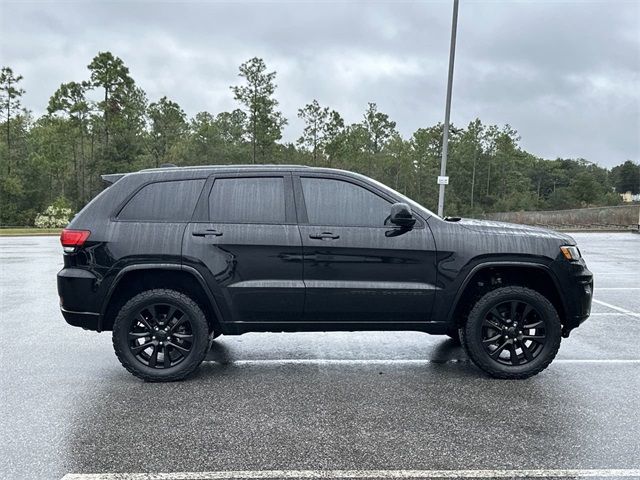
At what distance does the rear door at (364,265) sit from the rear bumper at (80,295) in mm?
1846

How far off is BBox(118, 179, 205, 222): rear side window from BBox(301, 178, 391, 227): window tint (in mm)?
1035

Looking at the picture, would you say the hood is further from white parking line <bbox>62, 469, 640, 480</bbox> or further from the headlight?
white parking line <bbox>62, 469, 640, 480</bbox>

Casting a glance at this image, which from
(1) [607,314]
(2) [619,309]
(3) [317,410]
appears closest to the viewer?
(3) [317,410]

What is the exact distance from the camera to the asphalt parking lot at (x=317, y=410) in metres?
3.12

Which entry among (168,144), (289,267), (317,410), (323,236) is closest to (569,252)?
(323,236)

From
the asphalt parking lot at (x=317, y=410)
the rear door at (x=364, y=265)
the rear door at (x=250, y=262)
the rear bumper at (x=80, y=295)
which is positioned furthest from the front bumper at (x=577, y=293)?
the rear bumper at (x=80, y=295)

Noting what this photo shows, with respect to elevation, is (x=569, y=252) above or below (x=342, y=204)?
below

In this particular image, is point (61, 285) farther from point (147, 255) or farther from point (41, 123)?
point (41, 123)

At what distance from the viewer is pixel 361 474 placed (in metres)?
2.93

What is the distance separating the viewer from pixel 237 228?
4.46m

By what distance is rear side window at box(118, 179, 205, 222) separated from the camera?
452cm

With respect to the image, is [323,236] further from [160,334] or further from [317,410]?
[160,334]

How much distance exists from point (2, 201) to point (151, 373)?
48217mm

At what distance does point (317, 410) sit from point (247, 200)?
1920mm
